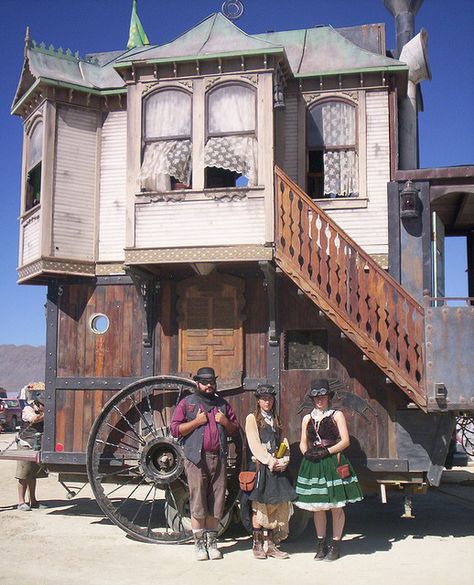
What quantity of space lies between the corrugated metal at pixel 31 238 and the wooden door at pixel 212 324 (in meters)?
2.32

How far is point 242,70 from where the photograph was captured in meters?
10.5

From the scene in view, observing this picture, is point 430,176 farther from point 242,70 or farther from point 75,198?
point 75,198

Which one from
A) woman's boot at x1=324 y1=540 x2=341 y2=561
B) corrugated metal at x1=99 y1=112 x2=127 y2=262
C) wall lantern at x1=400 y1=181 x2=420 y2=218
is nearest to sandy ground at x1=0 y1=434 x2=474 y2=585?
woman's boot at x1=324 y1=540 x2=341 y2=561

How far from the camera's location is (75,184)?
37.6ft

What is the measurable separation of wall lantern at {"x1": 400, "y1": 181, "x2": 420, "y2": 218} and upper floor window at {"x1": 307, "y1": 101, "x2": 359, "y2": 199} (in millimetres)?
962

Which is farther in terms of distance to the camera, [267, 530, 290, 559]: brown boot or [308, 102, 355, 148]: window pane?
[308, 102, 355, 148]: window pane

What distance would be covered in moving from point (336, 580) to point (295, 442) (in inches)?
95.3

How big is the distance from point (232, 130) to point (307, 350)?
3234mm

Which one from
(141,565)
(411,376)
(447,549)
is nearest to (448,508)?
(447,549)

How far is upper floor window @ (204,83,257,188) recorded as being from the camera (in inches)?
414

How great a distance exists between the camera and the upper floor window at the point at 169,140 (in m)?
10.8

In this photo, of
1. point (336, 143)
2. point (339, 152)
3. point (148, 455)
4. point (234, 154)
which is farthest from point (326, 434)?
point (336, 143)

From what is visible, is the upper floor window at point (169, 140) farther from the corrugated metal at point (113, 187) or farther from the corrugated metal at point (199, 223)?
the corrugated metal at point (113, 187)

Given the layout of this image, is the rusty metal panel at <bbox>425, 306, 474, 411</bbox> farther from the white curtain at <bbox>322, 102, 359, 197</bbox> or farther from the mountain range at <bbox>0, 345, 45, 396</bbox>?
the mountain range at <bbox>0, 345, 45, 396</bbox>
